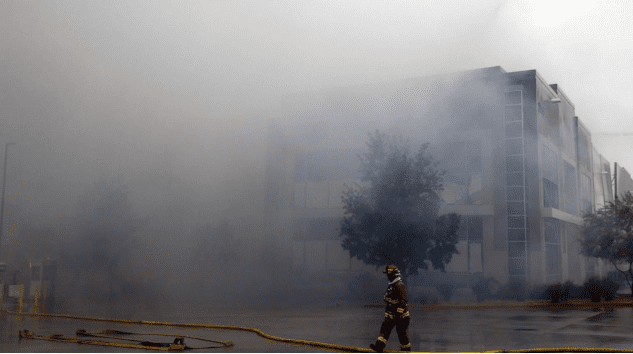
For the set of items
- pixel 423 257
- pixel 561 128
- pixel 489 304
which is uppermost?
pixel 561 128

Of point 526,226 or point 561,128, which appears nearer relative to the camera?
point 526,226

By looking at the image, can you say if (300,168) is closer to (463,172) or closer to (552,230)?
(463,172)

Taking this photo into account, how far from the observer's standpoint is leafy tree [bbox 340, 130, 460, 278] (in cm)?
1928

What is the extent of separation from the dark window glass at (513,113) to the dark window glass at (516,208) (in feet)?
11.5

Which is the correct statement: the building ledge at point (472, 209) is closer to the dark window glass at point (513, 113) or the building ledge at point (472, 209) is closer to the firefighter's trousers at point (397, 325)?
the dark window glass at point (513, 113)

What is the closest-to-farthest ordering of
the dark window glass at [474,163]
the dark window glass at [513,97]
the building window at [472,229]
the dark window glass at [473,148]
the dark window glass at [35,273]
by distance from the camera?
the dark window glass at [35,273] → the dark window glass at [473,148] → the dark window glass at [474,163] → the dark window glass at [513,97] → the building window at [472,229]

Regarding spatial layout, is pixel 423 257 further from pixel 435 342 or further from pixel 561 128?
pixel 561 128

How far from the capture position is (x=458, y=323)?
12.6 m

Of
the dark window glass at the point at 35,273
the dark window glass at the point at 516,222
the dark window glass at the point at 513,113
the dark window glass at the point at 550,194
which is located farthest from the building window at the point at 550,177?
the dark window glass at the point at 35,273

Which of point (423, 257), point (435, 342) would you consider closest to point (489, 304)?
point (423, 257)

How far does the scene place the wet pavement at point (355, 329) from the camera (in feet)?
28.7

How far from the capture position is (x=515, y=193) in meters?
26.2

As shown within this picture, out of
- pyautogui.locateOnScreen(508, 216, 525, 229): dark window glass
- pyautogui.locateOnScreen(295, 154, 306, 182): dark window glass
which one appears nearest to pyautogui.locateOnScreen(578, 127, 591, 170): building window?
pyautogui.locateOnScreen(508, 216, 525, 229): dark window glass

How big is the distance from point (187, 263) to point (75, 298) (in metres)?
7.17
